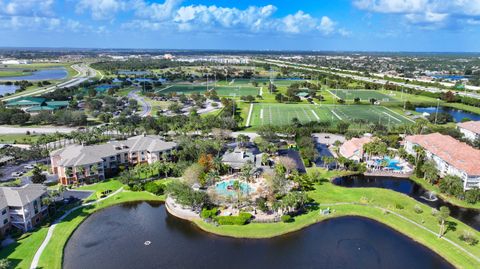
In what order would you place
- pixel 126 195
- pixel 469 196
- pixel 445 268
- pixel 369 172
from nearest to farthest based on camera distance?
pixel 445 268, pixel 469 196, pixel 126 195, pixel 369 172

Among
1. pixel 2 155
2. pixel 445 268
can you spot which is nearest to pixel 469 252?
pixel 445 268

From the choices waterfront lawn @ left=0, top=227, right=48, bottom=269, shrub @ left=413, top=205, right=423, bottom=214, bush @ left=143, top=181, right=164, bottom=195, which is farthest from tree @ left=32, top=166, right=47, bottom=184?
shrub @ left=413, top=205, right=423, bottom=214

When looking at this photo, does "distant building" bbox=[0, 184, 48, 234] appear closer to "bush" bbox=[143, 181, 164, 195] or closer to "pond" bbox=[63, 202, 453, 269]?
"pond" bbox=[63, 202, 453, 269]

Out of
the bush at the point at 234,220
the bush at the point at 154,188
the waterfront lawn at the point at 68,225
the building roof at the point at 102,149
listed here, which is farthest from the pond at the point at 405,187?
the building roof at the point at 102,149

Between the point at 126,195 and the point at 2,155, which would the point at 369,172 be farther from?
the point at 2,155

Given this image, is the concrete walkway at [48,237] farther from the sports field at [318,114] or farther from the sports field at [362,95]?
the sports field at [362,95]

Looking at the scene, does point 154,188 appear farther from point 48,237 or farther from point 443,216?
point 443,216
